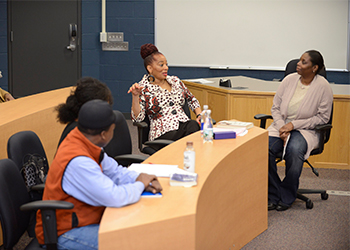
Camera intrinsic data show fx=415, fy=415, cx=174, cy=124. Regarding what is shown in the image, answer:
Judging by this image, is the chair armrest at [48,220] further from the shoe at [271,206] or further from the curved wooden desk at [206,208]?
the shoe at [271,206]

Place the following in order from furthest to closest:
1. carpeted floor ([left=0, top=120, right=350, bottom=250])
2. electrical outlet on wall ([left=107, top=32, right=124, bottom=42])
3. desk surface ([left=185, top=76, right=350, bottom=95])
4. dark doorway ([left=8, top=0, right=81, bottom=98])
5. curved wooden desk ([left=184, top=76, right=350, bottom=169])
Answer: electrical outlet on wall ([left=107, top=32, right=124, bottom=42]), dark doorway ([left=8, top=0, right=81, bottom=98]), desk surface ([left=185, top=76, right=350, bottom=95]), curved wooden desk ([left=184, top=76, right=350, bottom=169]), carpeted floor ([left=0, top=120, right=350, bottom=250])

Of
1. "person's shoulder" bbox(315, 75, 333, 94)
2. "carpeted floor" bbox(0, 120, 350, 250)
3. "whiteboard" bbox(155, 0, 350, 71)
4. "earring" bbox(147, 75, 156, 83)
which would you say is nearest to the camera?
"carpeted floor" bbox(0, 120, 350, 250)

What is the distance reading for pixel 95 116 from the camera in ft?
5.62

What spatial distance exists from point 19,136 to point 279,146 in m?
2.10

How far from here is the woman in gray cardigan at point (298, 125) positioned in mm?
3334

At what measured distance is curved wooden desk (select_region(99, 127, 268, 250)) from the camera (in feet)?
5.12

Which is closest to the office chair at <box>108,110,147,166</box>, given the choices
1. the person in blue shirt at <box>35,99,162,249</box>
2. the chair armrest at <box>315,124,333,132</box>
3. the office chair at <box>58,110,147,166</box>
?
the office chair at <box>58,110,147,166</box>

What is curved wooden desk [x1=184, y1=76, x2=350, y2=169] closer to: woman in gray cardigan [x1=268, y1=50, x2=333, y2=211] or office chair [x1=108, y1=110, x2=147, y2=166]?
woman in gray cardigan [x1=268, y1=50, x2=333, y2=211]

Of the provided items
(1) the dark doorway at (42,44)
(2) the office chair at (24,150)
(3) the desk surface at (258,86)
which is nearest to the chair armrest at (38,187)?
(2) the office chair at (24,150)

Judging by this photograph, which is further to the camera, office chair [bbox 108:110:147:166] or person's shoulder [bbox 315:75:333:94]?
person's shoulder [bbox 315:75:333:94]

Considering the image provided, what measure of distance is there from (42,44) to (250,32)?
11.1ft

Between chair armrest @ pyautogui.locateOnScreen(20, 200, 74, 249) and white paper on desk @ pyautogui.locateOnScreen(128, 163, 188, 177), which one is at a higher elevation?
white paper on desk @ pyautogui.locateOnScreen(128, 163, 188, 177)

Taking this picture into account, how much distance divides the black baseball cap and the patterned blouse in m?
1.71

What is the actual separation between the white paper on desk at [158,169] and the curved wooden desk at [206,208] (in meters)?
0.07
